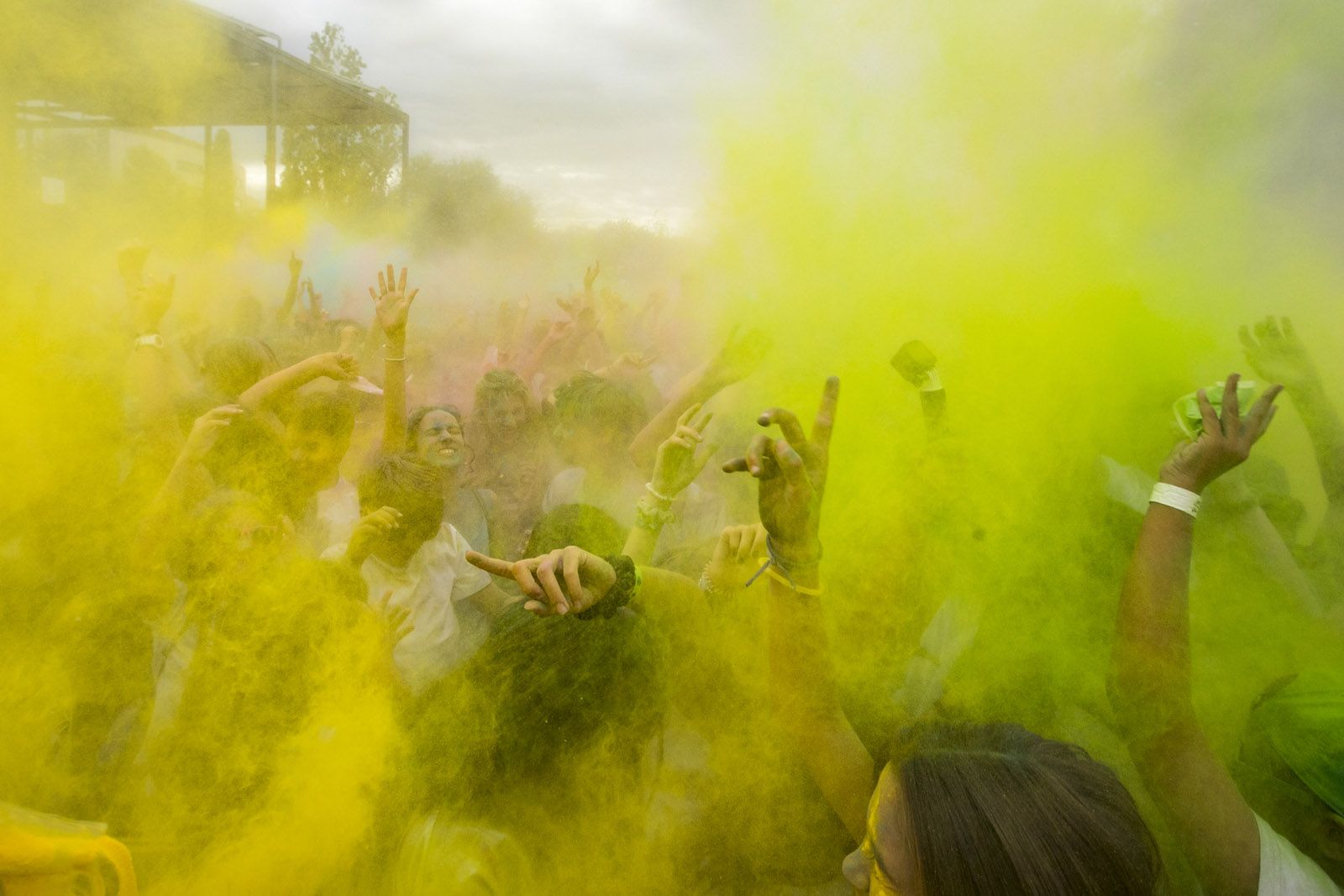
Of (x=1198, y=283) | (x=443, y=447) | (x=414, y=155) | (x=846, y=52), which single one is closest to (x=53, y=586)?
(x=443, y=447)

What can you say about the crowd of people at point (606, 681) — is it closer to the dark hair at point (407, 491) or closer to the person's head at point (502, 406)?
the dark hair at point (407, 491)

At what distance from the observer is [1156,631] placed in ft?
4.18

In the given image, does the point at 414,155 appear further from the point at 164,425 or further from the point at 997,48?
the point at 997,48

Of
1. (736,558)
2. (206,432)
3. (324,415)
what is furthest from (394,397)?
(736,558)

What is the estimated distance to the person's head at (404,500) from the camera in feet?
5.89

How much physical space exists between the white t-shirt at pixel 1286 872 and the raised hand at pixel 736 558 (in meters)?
1.03

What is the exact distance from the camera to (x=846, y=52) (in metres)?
1.71

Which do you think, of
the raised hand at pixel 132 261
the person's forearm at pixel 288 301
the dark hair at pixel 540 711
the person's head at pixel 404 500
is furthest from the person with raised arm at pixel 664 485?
the person's forearm at pixel 288 301

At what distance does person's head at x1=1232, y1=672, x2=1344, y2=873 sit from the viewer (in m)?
1.21

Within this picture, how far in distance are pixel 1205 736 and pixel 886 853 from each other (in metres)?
0.73

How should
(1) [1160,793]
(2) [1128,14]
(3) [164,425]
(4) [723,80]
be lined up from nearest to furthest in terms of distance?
(1) [1160,793], (2) [1128,14], (4) [723,80], (3) [164,425]

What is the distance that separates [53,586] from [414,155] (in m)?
1.92

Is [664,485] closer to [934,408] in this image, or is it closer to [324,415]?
[934,408]

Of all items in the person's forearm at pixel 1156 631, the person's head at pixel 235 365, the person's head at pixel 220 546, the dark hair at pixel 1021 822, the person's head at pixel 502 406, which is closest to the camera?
the dark hair at pixel 1021 822
